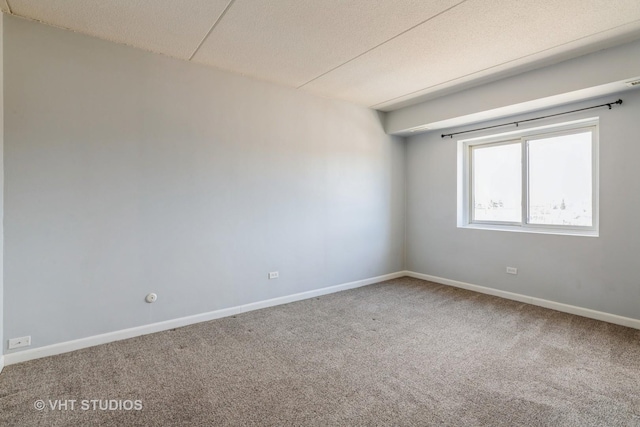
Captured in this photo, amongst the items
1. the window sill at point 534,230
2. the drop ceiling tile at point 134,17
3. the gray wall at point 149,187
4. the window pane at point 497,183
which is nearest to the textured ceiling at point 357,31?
the drop ceiling tile at point 134,17

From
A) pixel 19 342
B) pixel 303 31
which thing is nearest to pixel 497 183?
pixel 303 31

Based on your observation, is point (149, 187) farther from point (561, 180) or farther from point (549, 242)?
point (561, 180)

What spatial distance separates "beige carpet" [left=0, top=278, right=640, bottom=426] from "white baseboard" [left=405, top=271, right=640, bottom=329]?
12cm

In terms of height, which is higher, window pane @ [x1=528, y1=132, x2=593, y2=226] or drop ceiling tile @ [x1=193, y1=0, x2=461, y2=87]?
drop ceiling tile @ [x1=193, y1=0, x2=461, y2=87]

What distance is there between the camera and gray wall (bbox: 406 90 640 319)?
3.16 m

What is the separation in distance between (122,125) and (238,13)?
1.44 m

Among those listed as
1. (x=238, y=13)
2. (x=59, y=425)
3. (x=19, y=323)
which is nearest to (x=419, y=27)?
(x=238, y=13)

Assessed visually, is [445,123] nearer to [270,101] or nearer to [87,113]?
[270,101]

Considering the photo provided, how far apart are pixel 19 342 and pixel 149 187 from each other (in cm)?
152

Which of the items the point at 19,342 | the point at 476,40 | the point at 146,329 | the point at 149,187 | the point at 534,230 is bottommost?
the point at 146,329

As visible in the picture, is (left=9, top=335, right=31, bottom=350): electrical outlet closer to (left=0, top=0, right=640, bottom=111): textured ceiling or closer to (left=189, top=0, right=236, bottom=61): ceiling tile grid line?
(left=0, top=0, right=640, bottom=111): textured ceiling

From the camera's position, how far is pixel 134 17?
7.89 feet

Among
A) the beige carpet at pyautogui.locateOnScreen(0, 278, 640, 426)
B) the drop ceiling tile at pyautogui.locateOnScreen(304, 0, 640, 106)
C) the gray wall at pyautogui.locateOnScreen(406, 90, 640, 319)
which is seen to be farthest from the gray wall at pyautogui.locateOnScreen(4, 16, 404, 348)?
the gray wall at pyautogui.locateOnScreen(406, 90, 640, 319)

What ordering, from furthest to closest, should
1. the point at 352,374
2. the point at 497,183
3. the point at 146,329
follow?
the point at 497,183, the point at 146,329, the point at 352,374
